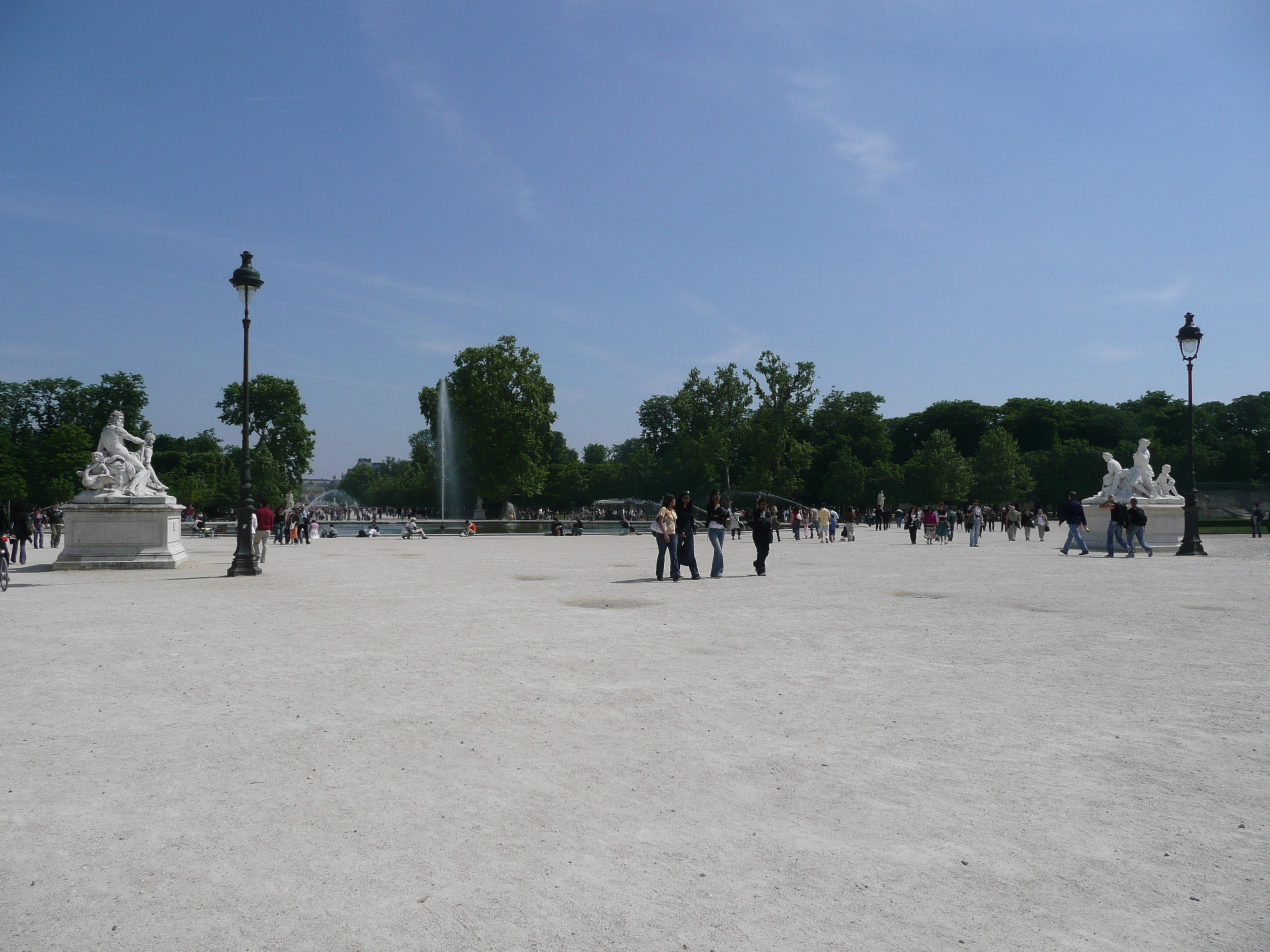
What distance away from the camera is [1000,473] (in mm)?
73000

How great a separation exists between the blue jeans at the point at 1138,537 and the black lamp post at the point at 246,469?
21.7 m

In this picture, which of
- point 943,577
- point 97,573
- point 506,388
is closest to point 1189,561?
point 943,577

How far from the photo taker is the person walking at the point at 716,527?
1695 cm

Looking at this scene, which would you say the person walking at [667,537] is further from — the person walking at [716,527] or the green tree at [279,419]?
the green tree at [279,419]

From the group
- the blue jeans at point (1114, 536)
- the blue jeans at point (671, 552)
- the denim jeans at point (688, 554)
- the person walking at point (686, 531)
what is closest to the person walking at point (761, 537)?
the person walking at point (686, 531)

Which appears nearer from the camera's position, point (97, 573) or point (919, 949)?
point (919, 949)

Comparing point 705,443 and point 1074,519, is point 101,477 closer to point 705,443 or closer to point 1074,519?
point 1074,519

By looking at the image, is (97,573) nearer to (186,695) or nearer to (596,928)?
(186,695)

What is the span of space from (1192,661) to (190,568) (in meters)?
19.7

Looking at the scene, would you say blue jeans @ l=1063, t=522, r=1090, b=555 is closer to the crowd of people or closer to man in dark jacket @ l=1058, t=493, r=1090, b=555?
man in dark jacket @ l=1058, t=493, r=1090, b=555

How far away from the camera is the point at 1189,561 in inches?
820

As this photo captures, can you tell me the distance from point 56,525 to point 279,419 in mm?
36946

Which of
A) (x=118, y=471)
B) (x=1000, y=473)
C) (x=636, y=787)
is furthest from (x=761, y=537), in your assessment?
(x=1000, y=473)

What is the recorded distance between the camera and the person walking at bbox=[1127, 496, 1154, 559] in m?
22.7
